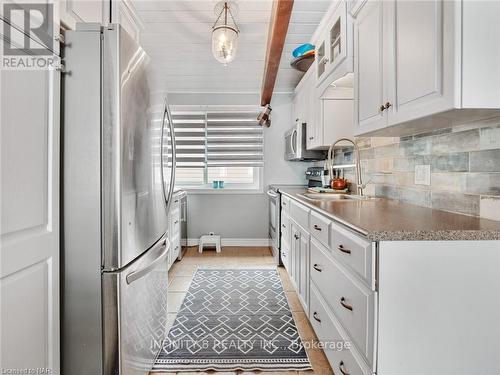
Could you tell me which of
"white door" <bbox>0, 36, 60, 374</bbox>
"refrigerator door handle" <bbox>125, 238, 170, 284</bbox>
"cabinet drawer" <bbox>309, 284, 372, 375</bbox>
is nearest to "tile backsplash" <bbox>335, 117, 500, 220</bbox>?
"cabinet drawer" <bbox>309, 284, 372, 375</bbox>

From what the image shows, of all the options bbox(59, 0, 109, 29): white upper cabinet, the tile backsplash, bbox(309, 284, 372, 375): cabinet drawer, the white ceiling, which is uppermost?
the white ceiling

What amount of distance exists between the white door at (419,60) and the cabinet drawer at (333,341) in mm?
1023

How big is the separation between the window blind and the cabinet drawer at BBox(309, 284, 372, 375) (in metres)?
2.74

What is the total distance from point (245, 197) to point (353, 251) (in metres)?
3.33

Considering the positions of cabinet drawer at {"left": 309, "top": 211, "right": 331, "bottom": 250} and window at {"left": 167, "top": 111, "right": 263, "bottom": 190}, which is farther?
window at {"left": 167, "top": 111, "right": 263, "bottom": 190}

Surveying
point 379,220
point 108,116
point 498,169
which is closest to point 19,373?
point 108,116

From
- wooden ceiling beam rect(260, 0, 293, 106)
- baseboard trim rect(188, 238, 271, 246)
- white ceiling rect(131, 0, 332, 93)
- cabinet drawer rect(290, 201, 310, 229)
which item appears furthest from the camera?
baseboard trim rect(188, 238, 271, 246)

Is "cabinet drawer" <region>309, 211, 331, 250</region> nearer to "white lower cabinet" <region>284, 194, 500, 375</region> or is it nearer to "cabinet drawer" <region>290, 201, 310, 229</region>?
"cabinet drawer" <region>290, 201, 310, 229</region>

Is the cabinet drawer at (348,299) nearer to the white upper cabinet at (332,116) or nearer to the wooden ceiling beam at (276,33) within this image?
the white upper cabinet at (332,116)

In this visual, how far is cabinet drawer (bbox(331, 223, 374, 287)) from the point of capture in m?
1.05

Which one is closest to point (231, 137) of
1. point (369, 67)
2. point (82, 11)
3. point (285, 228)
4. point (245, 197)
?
point (245, 197)

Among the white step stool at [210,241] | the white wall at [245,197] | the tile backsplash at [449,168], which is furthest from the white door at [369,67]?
the white step stool at [210,241]

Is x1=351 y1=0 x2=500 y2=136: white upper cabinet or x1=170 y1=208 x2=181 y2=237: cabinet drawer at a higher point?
x1=351 y1=0 x2=500 y2=136: white upper cabinet

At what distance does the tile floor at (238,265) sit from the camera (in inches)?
68.2
